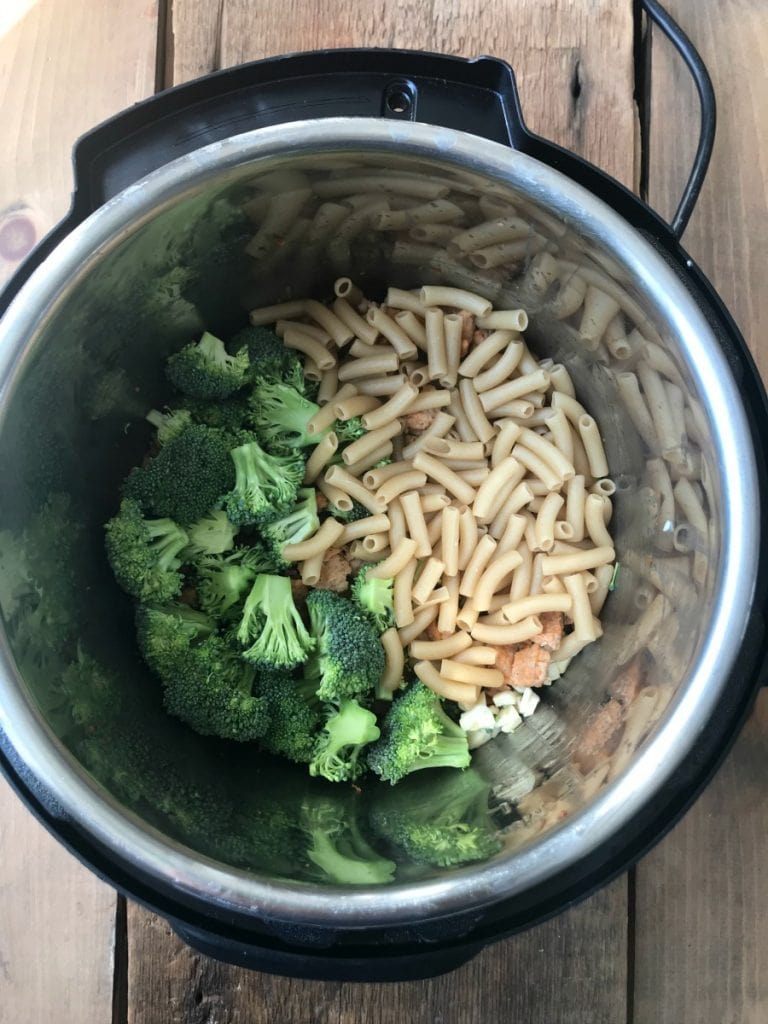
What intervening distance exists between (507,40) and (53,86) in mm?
640

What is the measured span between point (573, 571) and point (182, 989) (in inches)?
29.5

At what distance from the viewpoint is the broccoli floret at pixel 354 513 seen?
1.20 m

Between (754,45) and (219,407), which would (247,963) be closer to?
(219,407)

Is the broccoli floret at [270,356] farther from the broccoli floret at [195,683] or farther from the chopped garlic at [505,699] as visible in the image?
the chopped garlic at [505,699]

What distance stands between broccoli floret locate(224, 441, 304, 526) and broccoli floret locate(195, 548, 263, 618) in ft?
0.20

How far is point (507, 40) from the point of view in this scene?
121 cm

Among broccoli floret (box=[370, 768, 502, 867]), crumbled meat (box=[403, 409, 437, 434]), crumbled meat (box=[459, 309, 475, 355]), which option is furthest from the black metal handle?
broccoli floret (box=[370, 768, 502, 867])

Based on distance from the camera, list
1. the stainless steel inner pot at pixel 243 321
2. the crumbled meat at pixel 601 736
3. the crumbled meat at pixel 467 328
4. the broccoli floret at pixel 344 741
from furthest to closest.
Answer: the crumbled meat at pixel 467 328
the broccoli floret at pixel 344 741
the crumbled meat at pixel 601 736
the stainless steel inner pot at pixel 243 321

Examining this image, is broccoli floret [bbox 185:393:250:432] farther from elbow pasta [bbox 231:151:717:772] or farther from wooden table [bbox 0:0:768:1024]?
wooden table [bbox 0:0:768:1024]

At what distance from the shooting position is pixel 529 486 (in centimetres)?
120

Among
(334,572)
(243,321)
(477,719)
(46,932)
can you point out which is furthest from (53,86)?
(46,932)

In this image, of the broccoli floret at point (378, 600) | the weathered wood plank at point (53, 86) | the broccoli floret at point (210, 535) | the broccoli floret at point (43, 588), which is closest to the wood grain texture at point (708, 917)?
the broccoli floret at point (378, 600)

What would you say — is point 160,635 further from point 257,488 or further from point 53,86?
point 53,86

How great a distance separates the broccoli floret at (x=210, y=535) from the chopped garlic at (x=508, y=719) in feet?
1.41
